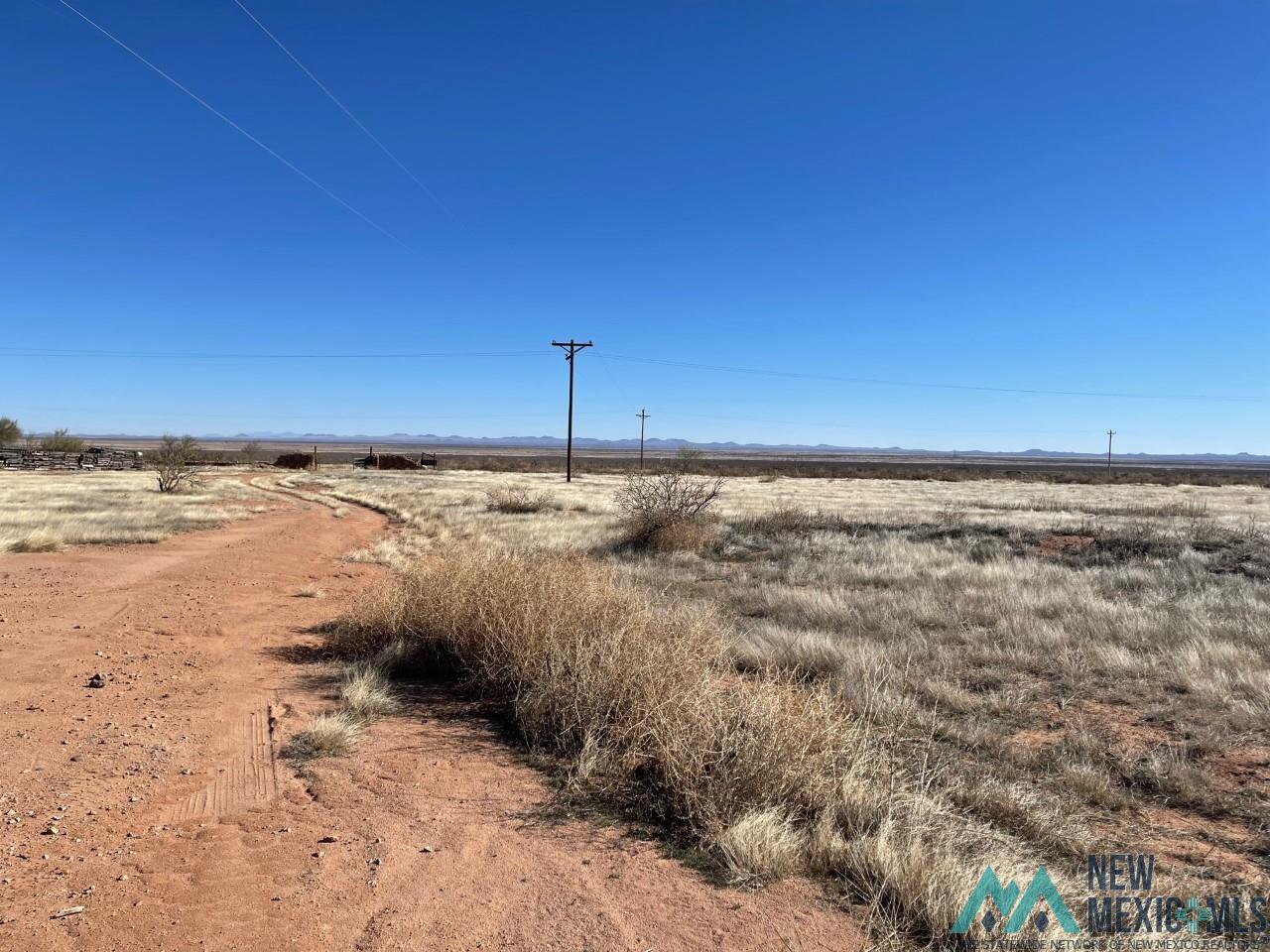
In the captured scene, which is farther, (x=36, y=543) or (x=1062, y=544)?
(x=1062, y=544)

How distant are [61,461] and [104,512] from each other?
4174 centimetres

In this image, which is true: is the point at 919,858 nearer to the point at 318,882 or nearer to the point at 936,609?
the point at 318,882

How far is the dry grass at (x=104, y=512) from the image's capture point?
16391 millimetres

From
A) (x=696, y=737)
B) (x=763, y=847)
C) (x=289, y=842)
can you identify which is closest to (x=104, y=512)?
(x=289, y=842)

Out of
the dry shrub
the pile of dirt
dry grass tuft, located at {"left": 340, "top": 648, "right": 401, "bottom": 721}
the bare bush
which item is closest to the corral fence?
the dry shrub

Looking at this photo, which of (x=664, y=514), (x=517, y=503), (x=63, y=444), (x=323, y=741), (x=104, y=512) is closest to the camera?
(x=323, y=741)

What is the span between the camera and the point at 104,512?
22.3 metres

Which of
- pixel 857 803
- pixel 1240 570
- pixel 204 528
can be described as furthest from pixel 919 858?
pixel 204 528

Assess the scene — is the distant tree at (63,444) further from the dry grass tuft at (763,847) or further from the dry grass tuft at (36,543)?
the dry grass tuft at (763,847)

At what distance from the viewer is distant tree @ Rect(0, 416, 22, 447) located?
2682 inches

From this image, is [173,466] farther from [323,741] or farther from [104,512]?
[323,741]

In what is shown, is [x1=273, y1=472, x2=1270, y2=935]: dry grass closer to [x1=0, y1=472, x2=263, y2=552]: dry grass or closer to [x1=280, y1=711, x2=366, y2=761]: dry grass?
[x1=280, y1=711, x2=366, y2=761]: dry grass

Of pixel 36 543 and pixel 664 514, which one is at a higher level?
pixel 664 514

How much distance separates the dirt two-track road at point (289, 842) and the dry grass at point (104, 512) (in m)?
11.1
